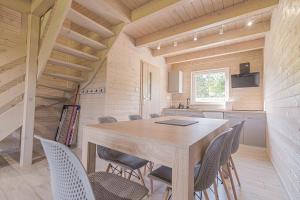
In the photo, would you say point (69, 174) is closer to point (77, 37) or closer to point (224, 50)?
point (77, 37)

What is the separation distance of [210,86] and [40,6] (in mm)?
4638

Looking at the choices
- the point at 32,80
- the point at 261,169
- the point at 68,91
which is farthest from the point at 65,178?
the point at 68,91

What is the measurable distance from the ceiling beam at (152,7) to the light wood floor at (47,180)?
2533 mm

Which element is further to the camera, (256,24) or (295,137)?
(256,24)

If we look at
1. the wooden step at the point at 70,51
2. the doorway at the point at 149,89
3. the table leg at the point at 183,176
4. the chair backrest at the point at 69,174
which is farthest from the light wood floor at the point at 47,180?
the doorway at the point at 149,89

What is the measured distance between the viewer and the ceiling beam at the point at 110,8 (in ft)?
7.86

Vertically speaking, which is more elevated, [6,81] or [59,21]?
[59,21]

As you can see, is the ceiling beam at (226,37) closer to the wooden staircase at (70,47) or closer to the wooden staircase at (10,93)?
the wooden staircase at (70,47)

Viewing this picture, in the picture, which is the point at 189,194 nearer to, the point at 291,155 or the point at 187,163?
the point at 187,163

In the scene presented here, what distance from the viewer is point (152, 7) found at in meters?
2.61

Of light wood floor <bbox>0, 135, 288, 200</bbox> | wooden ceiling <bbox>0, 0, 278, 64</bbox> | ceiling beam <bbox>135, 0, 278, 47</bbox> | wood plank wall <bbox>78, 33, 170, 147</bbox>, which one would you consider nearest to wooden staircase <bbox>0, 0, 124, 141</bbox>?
wooden ceiling <bbox>0, 0, 278, 64</bbox>

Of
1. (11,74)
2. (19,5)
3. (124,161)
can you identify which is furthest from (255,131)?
(19,5)

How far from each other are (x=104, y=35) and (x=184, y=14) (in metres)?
1.54

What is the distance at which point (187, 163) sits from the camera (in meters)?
0.91
